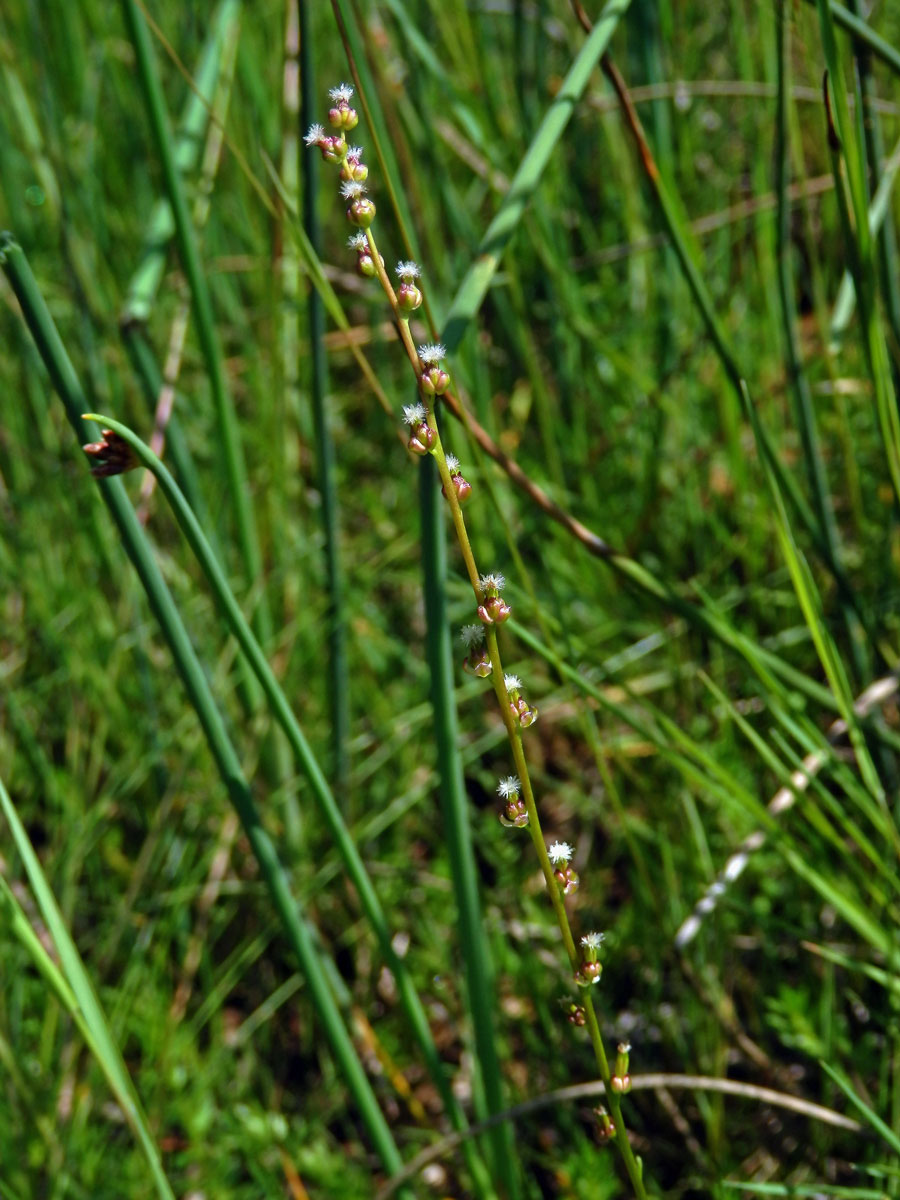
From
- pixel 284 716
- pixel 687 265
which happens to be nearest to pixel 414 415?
pixel 284 716

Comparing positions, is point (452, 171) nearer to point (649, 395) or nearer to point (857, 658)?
point (649, 395)

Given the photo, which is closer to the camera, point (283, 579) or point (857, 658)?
point (857, 658)

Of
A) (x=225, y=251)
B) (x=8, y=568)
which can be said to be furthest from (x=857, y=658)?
(x=225, y=251)

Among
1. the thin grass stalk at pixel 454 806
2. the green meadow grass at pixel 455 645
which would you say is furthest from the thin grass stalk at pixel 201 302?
the thin grass stalk at pixel 454 806

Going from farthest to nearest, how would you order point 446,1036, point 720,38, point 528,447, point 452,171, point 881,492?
point 452,171, point 720,38, point 528,447, point 881,492, point 446,1036

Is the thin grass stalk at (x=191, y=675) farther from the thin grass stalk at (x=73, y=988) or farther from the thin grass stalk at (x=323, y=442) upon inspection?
the thin grass stalk at (x=323, y=442)

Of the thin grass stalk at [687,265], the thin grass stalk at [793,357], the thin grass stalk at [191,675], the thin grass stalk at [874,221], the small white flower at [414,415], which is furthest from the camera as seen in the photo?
the thin grass stalk at [874,221]

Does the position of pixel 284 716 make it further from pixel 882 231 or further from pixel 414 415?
pixel 882 231
